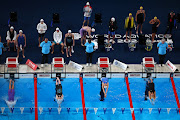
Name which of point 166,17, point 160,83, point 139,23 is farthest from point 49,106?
point 166,17

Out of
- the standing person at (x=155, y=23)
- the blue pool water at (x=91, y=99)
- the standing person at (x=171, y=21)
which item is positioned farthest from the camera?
the standing person at (x=171, y=21)

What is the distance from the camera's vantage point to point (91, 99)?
31.5m

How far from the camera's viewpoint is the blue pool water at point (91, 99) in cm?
3058

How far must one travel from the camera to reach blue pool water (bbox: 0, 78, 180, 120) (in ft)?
100

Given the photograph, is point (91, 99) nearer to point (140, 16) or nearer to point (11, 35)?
point (11, 35)

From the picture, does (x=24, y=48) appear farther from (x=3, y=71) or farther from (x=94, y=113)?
(x=94, y=113)

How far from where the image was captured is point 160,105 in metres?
31.3

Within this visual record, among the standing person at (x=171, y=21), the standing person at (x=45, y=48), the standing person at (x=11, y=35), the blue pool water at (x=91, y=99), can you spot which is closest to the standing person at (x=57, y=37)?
the standing person at (x=45, y=48)

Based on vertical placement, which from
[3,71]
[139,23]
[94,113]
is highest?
[139,23]

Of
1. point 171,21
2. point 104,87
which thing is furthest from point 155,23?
point 104,87

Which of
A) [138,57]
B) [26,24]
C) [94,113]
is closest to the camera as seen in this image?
[94,113]

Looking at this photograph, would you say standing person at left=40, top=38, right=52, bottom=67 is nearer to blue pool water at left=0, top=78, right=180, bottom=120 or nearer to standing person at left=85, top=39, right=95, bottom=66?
blue pool water at left=0, top=78, right=180, bottom=120

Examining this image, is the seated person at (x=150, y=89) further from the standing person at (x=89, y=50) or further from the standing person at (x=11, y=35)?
the standing person at (x=11, y=35)

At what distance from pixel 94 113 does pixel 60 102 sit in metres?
1.71
